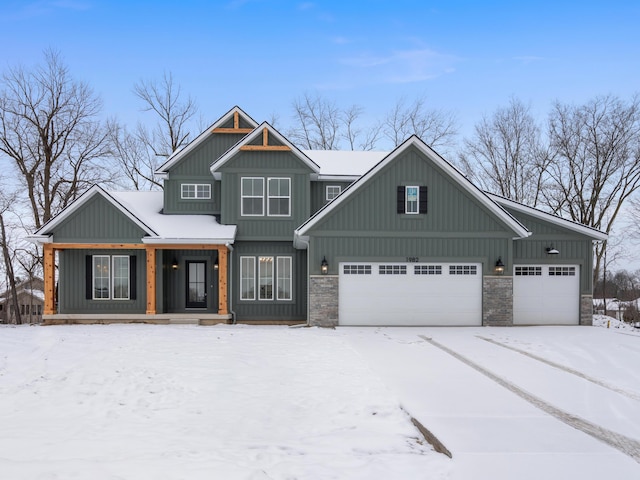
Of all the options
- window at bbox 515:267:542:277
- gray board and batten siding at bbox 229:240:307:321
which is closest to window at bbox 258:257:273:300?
gray board and batten siding at bbox 229:240:307:321

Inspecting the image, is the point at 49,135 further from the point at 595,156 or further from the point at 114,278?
the point at 595,156

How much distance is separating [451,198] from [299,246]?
557 centimetres

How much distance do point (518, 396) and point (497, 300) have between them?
25.7 feet

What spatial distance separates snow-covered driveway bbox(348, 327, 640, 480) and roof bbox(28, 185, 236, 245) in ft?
19.6

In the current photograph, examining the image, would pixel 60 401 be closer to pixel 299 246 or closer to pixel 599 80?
pixel 299 246

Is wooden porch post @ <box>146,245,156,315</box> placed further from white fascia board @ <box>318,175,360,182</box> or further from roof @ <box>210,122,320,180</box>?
white fascia board @ <box>318,175,360,182</box>

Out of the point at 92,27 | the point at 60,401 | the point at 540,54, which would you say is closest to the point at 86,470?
the point at 60,401

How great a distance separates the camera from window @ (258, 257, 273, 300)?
15398mm

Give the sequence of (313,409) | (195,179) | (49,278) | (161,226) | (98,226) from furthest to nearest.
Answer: (195,179) < (161,226) < (49,278) < (98,226) < (313,409)

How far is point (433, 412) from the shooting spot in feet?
17.8

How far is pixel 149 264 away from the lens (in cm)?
1430

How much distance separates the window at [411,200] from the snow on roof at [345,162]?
9.25 ft

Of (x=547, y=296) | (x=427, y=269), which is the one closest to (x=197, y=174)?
(x=427, y=269)

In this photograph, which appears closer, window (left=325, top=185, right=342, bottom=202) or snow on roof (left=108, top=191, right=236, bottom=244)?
snow on roof (left=108, top=191, right=236, bottom=244)
